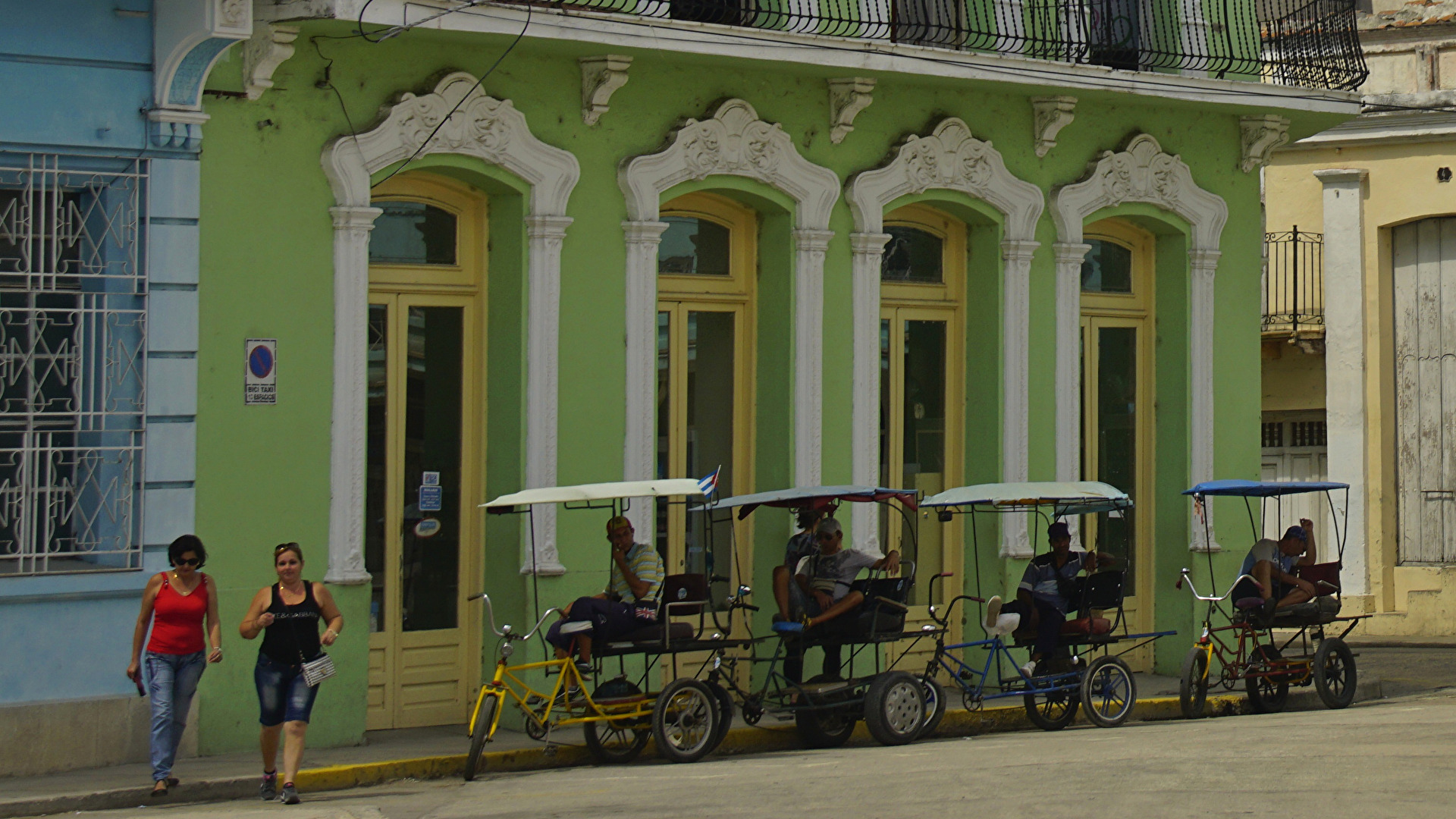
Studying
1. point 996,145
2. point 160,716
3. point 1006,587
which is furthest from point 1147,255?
point 160,716

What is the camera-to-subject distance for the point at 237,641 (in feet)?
43.1

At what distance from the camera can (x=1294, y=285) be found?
81.7 feet

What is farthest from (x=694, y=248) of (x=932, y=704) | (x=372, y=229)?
(x=932, y=704)

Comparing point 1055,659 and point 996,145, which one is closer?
point 1055,659

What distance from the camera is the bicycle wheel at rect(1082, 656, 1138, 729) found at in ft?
49.2

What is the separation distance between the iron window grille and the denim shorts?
1804mm

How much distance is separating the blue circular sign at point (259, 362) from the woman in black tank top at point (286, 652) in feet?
6.81

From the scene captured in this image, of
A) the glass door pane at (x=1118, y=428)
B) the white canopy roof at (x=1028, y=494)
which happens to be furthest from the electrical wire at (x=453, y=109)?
the glass door pane at (x=1118, y=428)

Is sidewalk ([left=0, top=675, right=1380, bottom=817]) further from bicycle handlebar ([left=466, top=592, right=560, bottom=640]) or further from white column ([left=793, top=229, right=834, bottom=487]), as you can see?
white column ([left=793, top=229, right=834, bottom=487])

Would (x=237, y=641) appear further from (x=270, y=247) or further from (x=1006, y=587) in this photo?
(x=1006, y=587)

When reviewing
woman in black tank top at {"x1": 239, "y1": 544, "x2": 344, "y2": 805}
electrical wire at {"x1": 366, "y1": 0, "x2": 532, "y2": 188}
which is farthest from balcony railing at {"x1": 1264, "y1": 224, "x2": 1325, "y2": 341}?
woman in black tank top at {"x1": 239, "y1": 544, "x2": 344, "y2": 805}

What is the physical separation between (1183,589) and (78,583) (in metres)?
9.89

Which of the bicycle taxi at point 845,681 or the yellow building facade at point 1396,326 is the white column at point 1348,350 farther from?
the bicycle taxi at point 845,681

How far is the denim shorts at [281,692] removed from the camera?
1141 cm
